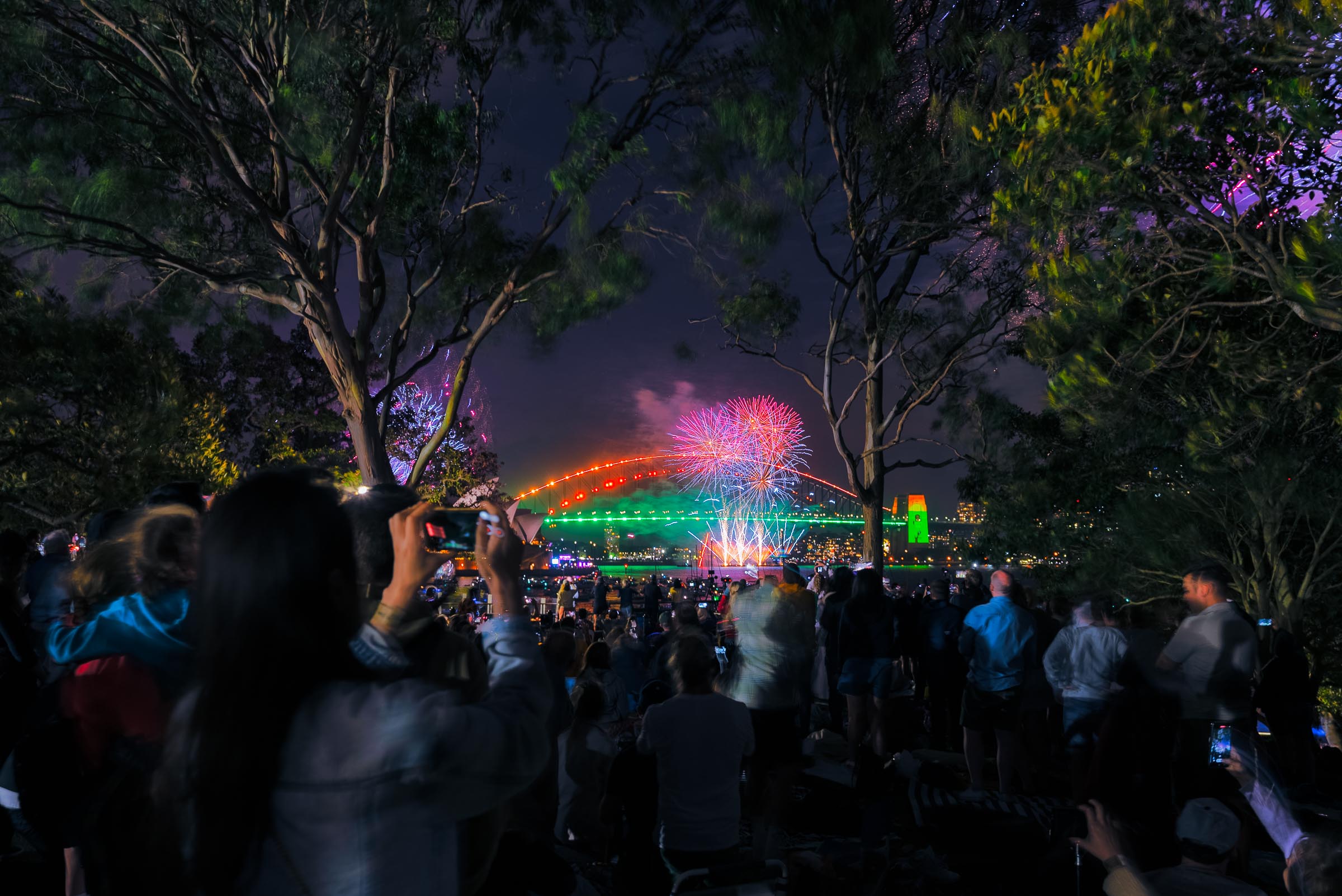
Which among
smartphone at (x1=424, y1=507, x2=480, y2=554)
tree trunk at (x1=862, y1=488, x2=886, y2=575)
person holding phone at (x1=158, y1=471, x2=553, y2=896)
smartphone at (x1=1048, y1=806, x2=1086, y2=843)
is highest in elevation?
tree trunk at (x1=862, y1=488, x2=886, y2=575)

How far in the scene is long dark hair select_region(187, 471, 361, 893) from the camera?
1.19 metres

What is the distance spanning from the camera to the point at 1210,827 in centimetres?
266

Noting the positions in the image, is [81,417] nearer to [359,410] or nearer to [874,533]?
[359,410]

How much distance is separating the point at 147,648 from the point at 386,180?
30.3ft

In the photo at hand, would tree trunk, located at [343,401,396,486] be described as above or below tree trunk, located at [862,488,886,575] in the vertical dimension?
above

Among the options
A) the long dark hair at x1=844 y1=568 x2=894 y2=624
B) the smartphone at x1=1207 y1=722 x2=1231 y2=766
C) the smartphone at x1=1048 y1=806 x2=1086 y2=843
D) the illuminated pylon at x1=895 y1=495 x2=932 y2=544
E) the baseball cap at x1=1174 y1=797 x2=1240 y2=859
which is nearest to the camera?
the baseball cap at x1=1174 y1=797 x2=1240 y2=859

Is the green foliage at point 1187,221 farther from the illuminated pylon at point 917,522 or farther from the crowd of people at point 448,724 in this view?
the illuminated pylon at point 917,522

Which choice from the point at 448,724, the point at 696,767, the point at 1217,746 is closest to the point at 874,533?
the point at 1217,746

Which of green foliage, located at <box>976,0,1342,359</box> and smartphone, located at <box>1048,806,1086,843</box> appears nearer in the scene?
smartphone, located at <box>1048,806,1086,843</box>

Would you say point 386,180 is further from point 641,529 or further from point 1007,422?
point 641,529

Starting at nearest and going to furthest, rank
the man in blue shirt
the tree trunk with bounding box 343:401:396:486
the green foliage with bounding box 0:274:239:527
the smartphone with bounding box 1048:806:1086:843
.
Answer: the smartphone with bounding box 1048:806:1086:843 → the man in blue shirt → the tree trunk with bounding box 343:401:396:486 → the green foliage with bounding box 0:274:239:527

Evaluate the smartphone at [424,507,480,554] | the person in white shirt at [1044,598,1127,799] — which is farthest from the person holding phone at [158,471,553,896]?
the person in white shirt at [1044,598,1127,799]

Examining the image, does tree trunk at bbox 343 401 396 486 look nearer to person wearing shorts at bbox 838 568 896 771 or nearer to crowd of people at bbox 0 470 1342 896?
crowd of people at bbox 0 470 1342 896

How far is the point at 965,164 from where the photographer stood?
1382 centimetres
